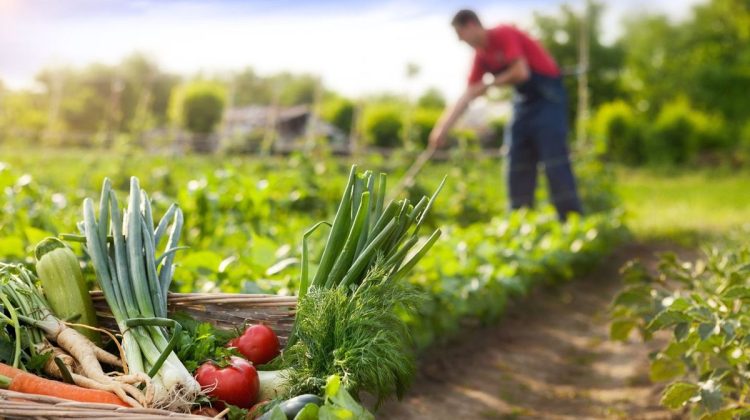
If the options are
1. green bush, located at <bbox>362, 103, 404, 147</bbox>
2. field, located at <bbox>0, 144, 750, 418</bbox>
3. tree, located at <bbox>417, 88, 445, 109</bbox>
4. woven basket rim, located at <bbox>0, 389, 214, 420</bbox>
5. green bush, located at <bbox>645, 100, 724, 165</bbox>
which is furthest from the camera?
tree, located at <bbox>417, 88, 445, 109</bbox>

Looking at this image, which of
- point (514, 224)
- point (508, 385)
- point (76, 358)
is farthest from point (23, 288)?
point (514, 224)

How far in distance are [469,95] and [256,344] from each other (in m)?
4.81

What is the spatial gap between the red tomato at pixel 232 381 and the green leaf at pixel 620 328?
1.77 m

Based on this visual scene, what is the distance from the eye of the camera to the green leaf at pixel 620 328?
3.35 meters

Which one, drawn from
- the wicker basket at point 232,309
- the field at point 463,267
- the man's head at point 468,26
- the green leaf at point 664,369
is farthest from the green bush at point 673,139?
the wicker basket at point 232,309

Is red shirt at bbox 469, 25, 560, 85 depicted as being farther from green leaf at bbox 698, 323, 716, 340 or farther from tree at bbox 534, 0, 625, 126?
tree at bbox 534, 0, 625, 126

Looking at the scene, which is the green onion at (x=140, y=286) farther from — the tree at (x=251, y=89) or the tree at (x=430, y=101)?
the tree at (x=430, y=101)

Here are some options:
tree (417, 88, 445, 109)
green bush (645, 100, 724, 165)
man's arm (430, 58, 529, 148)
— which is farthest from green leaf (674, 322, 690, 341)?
tree (417, 88, 445, 109)

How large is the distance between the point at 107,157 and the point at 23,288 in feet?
32.6

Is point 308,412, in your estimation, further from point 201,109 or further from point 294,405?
point 201,109

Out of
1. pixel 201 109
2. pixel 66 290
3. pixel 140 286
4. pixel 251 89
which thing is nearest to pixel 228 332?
pixel 140 286

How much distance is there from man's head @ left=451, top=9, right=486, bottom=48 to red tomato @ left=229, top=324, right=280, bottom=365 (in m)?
4.81

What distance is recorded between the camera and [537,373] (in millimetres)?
4422

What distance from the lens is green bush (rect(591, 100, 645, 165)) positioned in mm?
20359
